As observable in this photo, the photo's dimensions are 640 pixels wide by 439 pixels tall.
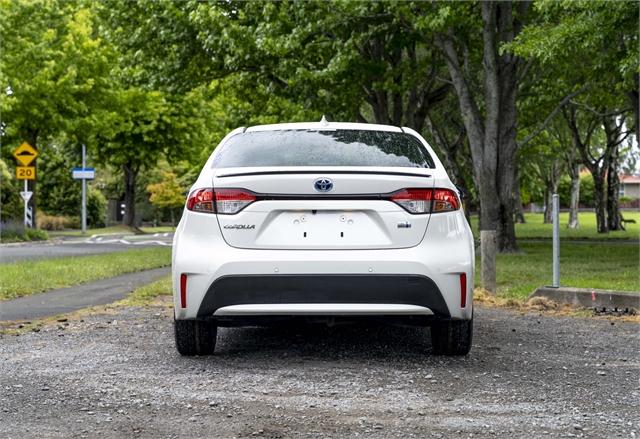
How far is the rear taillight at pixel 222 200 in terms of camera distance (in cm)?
562

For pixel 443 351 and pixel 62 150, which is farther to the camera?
pixel 62 150

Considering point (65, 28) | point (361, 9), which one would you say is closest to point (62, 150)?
point (65, 28)

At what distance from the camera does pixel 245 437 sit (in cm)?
401

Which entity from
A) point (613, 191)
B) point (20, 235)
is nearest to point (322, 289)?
point (20, 235)

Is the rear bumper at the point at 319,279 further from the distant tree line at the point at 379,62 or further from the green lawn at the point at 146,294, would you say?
the distant tree line at the point at 379,62

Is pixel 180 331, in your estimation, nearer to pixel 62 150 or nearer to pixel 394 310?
pixel 394 310

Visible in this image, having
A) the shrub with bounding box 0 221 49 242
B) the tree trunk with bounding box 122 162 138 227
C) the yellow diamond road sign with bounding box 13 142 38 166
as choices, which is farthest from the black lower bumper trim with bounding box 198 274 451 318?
the tree trunk with bounding box 122 162 138 227

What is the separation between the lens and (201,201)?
571 centimetres

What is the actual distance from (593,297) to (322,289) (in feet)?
15.7

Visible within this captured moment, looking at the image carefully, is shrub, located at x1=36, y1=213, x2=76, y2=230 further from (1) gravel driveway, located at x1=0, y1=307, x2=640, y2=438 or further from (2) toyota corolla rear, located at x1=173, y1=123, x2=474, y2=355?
(2) toyota corolla rear, located at x1=173, y1=123, x2=474, y2=355

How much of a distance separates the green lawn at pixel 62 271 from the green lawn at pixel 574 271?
6027 mm

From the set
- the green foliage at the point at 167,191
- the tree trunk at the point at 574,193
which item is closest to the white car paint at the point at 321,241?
the tree trunk at the point at 574,193

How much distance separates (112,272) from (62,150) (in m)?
37.7

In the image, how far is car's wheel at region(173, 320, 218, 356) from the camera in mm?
6016
